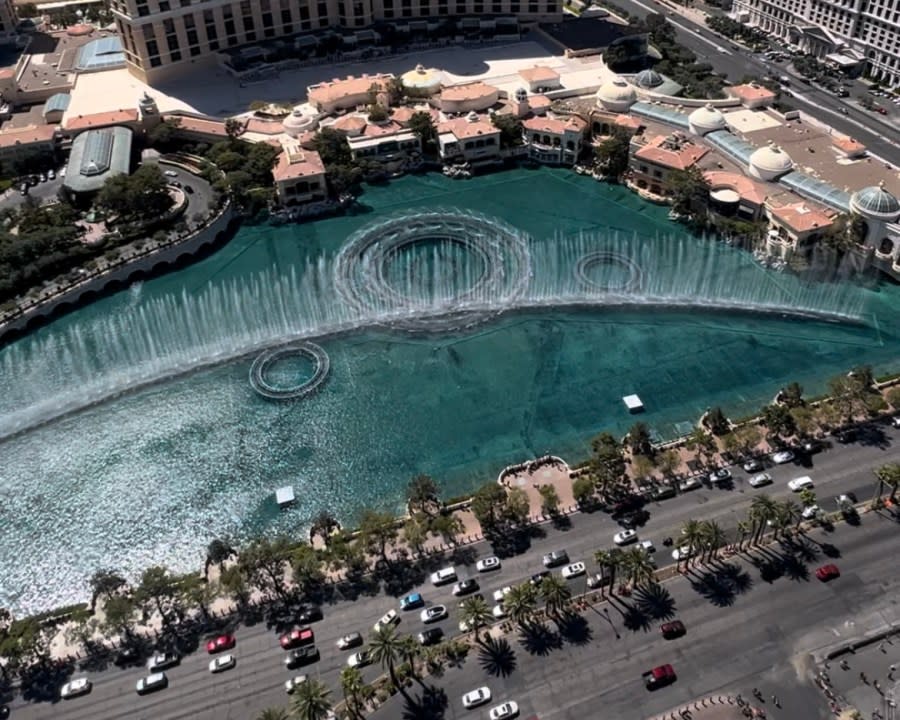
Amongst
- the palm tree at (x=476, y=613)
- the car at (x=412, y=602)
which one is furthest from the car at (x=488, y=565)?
the car at (x=412, y=602)

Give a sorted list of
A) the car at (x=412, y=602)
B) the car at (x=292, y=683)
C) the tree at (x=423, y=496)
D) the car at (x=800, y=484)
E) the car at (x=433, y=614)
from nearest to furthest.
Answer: the car at (x=292, y=683), the car at (x=433, y=614), the car at (x=412, y=602), the tree at (x=423, y=496), the car at (x=800, y=484)

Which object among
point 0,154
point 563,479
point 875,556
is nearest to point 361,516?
point 563,479

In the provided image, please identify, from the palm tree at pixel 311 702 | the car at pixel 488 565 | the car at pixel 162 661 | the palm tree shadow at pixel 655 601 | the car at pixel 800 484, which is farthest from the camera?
the car at pixel 800 484

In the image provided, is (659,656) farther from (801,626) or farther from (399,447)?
(399,447)

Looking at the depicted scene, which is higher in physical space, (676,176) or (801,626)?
(676,176)

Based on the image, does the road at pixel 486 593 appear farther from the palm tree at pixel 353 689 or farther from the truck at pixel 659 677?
the palm tree at pixel 353 689

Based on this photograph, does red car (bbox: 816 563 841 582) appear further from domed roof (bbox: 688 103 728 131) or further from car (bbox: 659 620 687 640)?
domed roof (bbox: 688 103 728 131)

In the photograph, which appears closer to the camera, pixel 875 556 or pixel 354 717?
pixel 354 717
